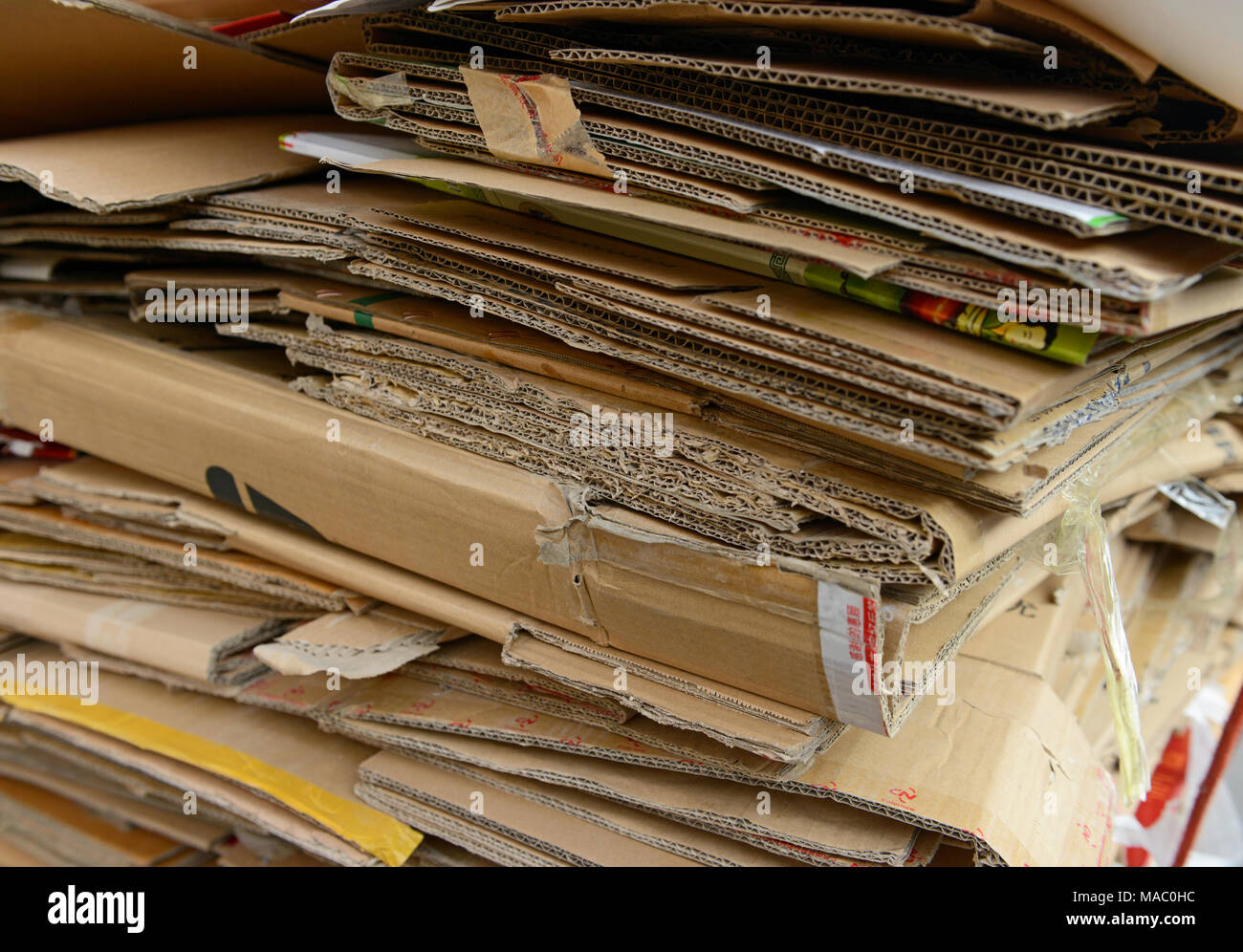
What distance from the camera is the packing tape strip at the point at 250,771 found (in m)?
0.95

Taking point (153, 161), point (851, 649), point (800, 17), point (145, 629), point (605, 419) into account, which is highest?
point (800, 17)

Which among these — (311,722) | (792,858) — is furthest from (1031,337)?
(311,722)

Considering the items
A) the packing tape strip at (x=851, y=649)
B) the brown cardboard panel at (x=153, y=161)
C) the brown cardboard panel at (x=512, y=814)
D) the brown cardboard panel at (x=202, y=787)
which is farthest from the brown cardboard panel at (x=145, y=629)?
the packing tape strip at (x=851, y=649)

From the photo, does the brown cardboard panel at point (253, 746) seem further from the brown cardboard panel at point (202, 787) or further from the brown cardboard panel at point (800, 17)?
the brown cardboard panel at point (800, 17)

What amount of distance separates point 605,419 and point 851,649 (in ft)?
0.92

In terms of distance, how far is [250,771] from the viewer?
102 cm

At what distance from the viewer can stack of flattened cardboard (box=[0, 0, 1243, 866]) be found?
624 millimetres

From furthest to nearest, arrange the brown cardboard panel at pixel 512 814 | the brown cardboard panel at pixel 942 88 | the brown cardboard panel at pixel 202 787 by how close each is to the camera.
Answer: the brown cardboard panel at pixel 202 787 < the brown cardboard panel at pixel 512 814 < the brown cardboard panel at pixel 942 88

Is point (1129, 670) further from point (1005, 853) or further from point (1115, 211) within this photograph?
point (1115, 211)

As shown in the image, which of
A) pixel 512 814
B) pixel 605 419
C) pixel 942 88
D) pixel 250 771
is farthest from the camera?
pixel 250 771

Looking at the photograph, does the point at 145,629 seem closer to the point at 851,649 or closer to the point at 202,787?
the point at 202,787

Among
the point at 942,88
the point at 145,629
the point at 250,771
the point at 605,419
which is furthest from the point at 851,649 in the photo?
the point at 145,629

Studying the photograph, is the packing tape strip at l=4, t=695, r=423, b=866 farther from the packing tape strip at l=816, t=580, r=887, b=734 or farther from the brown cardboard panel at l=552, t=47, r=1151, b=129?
the brown cardboard panel at l=552, t=47, r=1151, b=129

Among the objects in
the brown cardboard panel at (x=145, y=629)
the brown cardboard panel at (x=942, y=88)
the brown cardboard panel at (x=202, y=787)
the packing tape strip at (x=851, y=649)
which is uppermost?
the brown cardboard panel at (x=942, y=88)
